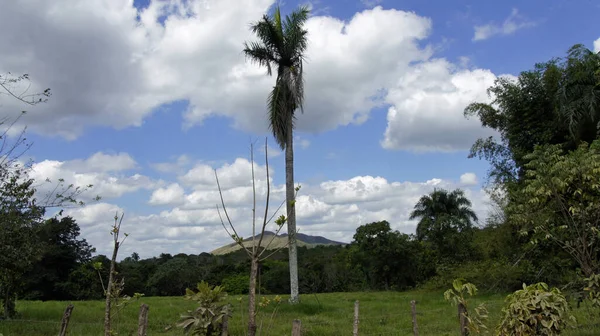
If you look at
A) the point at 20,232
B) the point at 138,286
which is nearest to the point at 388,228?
the point at 138,286

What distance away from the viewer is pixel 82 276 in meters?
27.3

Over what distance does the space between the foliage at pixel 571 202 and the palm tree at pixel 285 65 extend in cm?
798

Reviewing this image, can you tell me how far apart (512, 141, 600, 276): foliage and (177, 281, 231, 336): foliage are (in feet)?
24.0

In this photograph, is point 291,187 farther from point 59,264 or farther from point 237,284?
point 59,264

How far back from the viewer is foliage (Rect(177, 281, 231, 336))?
4.82 metres

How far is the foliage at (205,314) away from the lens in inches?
190

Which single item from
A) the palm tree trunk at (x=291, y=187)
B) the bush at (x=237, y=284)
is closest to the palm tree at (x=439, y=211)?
the bush at (x=237, y=284)

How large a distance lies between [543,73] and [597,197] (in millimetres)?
11216

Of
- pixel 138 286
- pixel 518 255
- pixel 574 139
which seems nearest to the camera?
pixel 574 139

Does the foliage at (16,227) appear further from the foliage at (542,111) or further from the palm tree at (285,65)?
the foliage at (542,111)

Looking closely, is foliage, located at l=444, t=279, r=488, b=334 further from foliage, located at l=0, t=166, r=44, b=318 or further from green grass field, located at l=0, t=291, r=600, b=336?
foliage, located at l=0, t=166, r=44, b=318

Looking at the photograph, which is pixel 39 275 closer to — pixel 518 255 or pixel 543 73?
pixel 518 255

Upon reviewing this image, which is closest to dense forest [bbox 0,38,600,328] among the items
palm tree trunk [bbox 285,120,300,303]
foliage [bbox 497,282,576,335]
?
foliage [bbox 497,282,576,335]

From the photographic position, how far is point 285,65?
17422 mm
